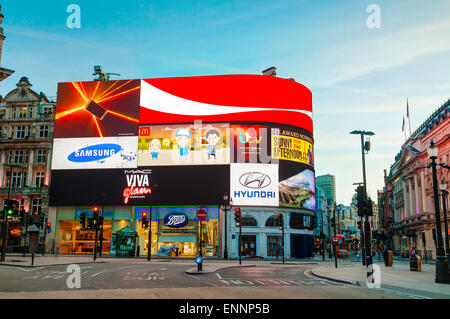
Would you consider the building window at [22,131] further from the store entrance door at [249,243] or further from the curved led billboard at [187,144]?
the store entrance door at [249,243]

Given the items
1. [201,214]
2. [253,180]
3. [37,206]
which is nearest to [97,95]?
[37,206]

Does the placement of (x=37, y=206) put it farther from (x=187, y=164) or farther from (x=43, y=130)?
(x=187, y=164)

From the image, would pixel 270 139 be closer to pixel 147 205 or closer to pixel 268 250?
pixel 268 250

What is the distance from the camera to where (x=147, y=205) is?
204ft

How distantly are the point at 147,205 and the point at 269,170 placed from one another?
1897 centimetres

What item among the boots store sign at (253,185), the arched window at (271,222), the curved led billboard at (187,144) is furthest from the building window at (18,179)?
the arched window at (271,222)

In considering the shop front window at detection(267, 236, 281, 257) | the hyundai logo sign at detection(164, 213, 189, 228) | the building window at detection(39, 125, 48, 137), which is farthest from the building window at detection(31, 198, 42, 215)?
the shop front window at detection(267, 236, 281, 257)

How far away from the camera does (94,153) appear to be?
211 feet

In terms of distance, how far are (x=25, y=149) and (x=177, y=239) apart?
96.9 ft

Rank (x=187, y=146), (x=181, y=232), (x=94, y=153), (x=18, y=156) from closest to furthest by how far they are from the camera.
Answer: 1. (x=181, y=232)
2. (x=187, y=146)
3. (x=94, y=153)
4. (x=18, y=156)

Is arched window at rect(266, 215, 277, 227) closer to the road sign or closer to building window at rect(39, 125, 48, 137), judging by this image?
the road sign

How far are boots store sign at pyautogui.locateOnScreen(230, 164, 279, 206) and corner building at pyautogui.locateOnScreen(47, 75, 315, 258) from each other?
15cm

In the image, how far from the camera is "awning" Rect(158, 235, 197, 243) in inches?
2409
